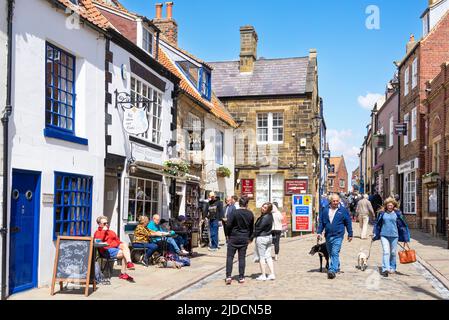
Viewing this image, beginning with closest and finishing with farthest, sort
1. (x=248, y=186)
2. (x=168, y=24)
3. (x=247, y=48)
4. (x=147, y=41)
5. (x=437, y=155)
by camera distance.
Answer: (x=147, y=41) < (x=437, y=155) < (x=168, y=24) < (x=248, y=186) < (x=247, y=48)

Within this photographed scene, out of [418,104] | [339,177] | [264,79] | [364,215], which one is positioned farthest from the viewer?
[339,177]

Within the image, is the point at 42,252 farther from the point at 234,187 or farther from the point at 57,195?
the point at 234,187

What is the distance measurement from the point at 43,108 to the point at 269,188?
67.1ft

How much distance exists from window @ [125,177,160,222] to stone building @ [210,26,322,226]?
13.4m

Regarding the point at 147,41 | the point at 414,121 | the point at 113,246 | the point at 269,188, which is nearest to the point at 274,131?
the point at 269,188

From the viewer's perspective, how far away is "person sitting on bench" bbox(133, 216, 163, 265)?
45.7ft

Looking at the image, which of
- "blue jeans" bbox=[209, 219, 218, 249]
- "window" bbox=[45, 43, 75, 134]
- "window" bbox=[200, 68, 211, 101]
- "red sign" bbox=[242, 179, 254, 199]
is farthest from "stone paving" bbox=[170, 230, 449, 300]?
"red sign" bbox=[242, 179, 254, 199]

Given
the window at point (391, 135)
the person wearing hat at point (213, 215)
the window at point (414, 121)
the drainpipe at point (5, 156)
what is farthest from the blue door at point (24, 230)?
the window at point (391, 135)

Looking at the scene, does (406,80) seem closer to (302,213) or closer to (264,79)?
(264,79)

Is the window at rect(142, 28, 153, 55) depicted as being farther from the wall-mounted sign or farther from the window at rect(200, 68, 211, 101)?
the window at rect(200, 68, 211, 101)

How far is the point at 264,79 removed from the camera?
3120cm

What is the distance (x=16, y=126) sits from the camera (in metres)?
9.68
